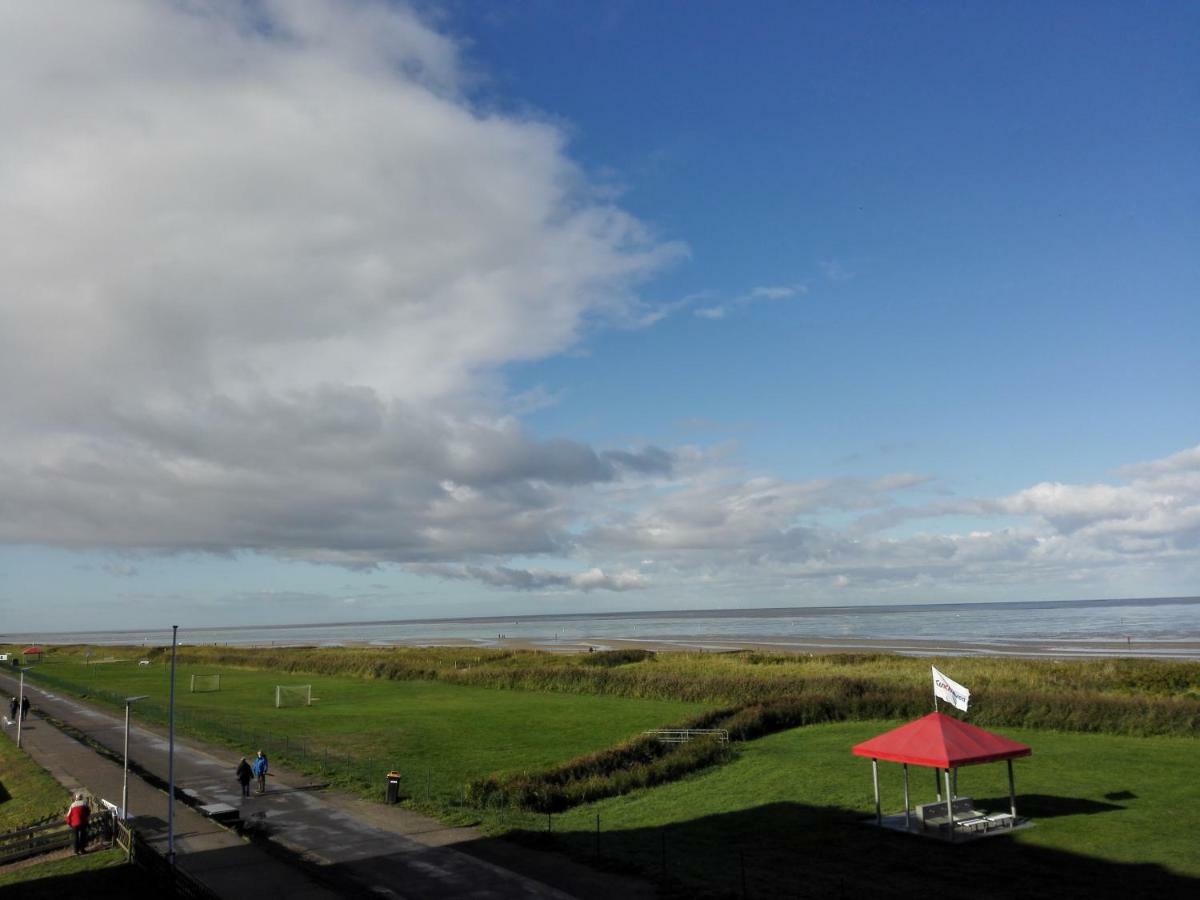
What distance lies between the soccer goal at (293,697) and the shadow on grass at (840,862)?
1699 inches

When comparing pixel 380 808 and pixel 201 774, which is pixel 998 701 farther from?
pixel 201 774

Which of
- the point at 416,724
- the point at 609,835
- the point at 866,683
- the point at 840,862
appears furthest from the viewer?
the point at 866,683

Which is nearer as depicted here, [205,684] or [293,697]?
[293,697]

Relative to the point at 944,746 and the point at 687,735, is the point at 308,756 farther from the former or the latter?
the point at 944,746

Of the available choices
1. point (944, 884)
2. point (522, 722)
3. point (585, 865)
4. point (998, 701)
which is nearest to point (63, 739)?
point (522, 722)

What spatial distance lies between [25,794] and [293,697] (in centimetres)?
3607

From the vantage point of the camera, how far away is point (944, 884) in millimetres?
21141

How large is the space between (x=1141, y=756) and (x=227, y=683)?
76539 mm

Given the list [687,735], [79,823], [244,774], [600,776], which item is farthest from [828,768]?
[79,823]

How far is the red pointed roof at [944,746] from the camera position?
2455cm

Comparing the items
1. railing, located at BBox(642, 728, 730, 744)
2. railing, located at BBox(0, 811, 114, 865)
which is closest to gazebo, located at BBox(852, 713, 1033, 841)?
railing, located at BBox(642, 728, 730, 744)

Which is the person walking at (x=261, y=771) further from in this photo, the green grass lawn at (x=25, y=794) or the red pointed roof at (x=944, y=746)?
the red pointed roof at (x=944, y=746)

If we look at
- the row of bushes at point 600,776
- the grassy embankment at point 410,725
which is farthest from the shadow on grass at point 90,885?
the row of bushes at point 600,776

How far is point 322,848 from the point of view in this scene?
25.3 m
